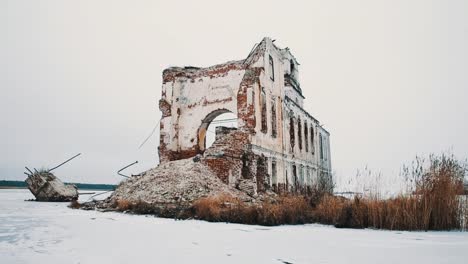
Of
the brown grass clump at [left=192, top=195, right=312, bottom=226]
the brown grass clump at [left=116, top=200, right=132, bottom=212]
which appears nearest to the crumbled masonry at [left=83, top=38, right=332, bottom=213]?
the brown grass clump at [left=116, top=200, right=132, bottom=212]

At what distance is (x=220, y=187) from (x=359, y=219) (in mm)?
6180

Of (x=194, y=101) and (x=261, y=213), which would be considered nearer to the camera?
(x=261, y=213)

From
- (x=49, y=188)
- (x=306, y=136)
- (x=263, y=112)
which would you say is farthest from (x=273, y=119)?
(x=49, y=188)

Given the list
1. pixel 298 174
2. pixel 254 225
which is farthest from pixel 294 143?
pixel 254 225

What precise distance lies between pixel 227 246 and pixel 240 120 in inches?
436

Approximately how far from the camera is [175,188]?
1097 cm

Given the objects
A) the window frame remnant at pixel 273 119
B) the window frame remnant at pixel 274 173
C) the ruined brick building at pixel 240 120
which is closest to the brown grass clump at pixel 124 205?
the ruined brick building at pixel 240 120

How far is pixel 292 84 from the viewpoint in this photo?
26953 millimetres

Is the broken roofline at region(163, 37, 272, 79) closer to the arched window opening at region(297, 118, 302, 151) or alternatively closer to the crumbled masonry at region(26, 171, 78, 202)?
the arched window opening at region(297, 118, 302, 151)

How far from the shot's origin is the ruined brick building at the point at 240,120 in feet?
47.1

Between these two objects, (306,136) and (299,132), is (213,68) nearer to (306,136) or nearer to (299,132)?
(299,132)

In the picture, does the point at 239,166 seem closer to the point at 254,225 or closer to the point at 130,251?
the point at 254,225

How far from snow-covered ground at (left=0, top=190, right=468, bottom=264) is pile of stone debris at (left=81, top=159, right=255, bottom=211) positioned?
14.0 ft

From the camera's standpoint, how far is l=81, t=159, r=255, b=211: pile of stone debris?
34.3 ft
